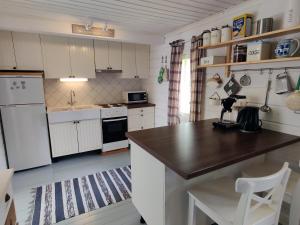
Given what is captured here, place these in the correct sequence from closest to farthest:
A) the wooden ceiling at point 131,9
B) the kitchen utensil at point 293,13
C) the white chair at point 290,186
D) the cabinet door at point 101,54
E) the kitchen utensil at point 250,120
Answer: the white chair at point 290,186 < the kitchen utensil at point 293,13 < the kitchen utensil at point 250,120 < the wooden ceiling at point 131,9 < the cabinet door at point 101,54

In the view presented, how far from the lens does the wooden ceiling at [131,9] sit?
2.03 m

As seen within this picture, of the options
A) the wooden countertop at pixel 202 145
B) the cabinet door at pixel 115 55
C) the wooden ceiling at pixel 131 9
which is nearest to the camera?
the wooden countertop at pixel 202 145

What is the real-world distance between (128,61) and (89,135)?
168cm

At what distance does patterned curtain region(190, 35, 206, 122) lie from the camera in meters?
2.59

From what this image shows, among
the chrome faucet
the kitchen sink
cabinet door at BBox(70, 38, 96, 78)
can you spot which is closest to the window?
the kitchen sink

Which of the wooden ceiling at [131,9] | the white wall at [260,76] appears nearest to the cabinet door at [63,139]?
the wooden ceiling at [131,9]

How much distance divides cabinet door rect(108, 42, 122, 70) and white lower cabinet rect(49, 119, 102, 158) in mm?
1147

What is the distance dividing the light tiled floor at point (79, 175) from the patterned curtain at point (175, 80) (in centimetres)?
119

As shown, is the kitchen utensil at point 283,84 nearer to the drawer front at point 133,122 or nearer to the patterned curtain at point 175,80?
the patterned curtain at point 175,80

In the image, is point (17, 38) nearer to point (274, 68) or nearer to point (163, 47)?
point (163, 47)

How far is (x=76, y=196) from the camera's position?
227cm

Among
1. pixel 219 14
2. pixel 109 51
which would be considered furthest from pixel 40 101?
pixel 219 14

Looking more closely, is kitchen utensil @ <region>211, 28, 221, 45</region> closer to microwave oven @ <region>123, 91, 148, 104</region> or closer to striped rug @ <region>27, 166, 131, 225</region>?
microwave oven @ <region>123, 91, 148, 104</region>

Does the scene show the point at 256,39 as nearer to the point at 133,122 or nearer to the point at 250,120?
the point at 250,120
